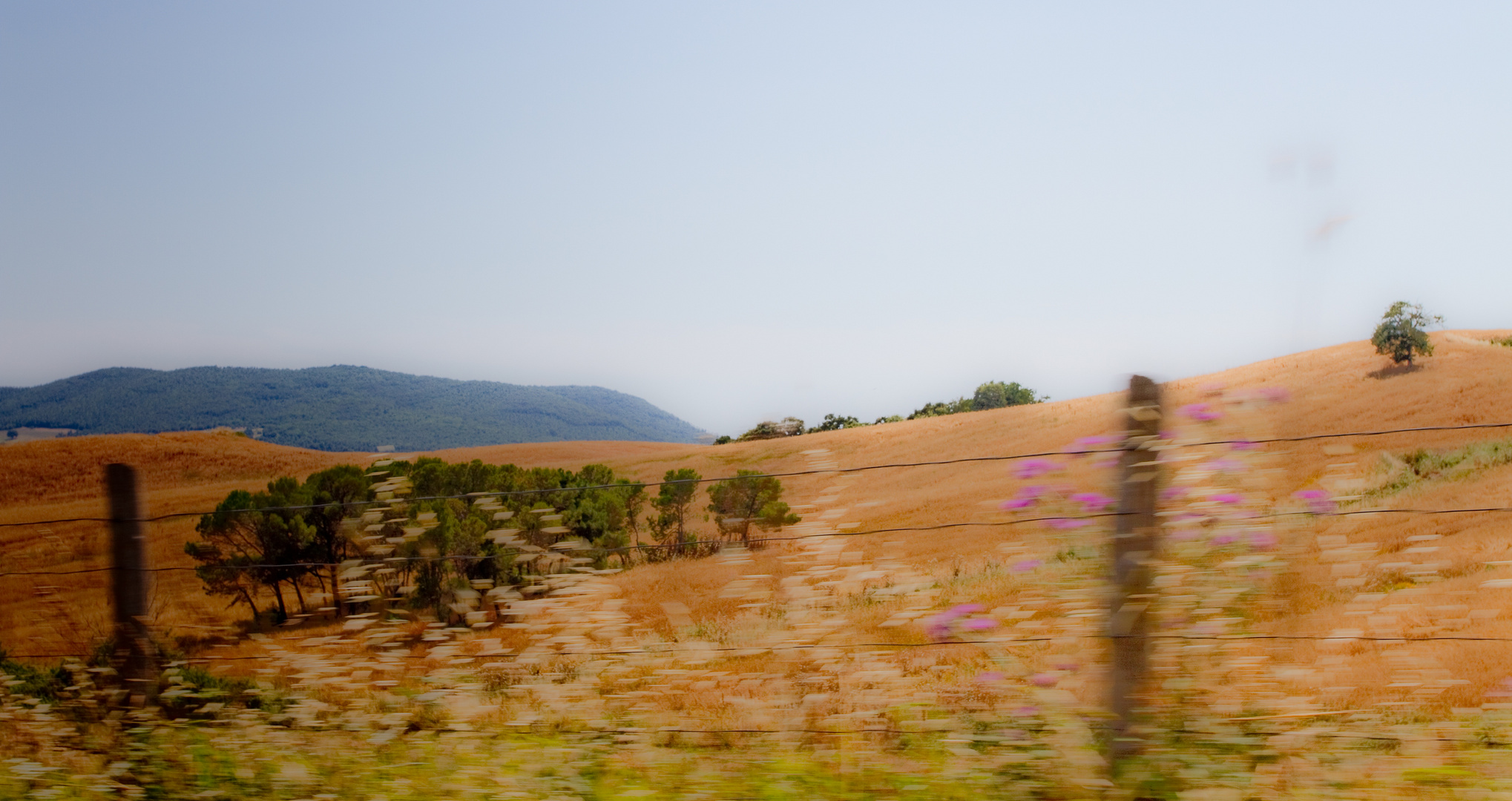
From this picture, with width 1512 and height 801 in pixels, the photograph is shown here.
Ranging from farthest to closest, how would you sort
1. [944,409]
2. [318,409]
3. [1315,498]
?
1. [318,409]
2. [944,409]
3. [1315,498]

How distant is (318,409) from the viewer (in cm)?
12825

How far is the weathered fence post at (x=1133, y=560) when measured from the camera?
231cm

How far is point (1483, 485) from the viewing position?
10.9 meters

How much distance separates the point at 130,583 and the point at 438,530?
2.84m

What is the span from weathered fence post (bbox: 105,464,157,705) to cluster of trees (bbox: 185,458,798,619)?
29 centimetres

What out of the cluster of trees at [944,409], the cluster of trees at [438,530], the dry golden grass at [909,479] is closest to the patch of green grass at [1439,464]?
the dry golden grass at [909,479]

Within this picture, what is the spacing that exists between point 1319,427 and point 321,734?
95.1 feet

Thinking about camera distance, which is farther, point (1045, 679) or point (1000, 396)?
point (1000, 396)

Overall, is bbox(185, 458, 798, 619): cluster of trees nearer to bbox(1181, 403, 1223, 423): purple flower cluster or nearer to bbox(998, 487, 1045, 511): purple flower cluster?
bbox(998, 487, 1045, 511): purple flower cluster

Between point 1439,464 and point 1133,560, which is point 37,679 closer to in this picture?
point 1133,560

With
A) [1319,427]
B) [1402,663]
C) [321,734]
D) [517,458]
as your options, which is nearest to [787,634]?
[321,734]

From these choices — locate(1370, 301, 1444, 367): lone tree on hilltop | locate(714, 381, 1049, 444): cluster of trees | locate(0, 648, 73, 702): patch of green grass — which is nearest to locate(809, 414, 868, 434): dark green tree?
locate(714, 381, 1049, 444): cluster of trees

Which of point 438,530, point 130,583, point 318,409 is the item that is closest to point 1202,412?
point 130,583

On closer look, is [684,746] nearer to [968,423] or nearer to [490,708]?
[490,708]
